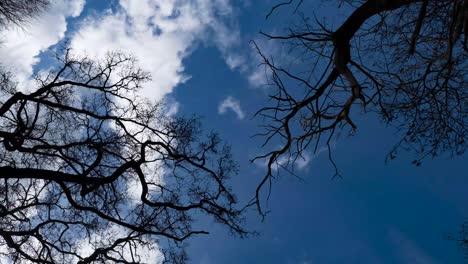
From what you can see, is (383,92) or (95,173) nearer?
(383,92)

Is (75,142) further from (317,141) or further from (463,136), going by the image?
(463,136)

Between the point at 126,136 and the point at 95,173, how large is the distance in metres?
1.28

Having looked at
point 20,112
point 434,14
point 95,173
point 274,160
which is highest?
point 20,112

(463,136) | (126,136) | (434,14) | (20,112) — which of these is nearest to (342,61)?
(434,14)

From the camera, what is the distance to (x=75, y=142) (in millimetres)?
9297

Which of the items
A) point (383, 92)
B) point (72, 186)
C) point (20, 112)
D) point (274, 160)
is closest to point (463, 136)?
point (383, 92)

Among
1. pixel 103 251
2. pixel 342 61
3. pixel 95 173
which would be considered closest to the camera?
pixel 342 61

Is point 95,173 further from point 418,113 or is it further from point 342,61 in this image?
point 418,113

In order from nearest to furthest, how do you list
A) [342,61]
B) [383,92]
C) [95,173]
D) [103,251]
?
1. [342,61]
2. [383,92]
3. [103,251]
4. [95,173]

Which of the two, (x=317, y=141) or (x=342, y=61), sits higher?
(x=342, y=61)

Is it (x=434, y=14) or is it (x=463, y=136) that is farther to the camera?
(x=463, y=136)

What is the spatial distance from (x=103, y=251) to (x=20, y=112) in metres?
3.98

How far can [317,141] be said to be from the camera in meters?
5.54

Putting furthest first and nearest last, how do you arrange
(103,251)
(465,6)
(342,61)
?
(103,251) < (342,61) < (465,6)
